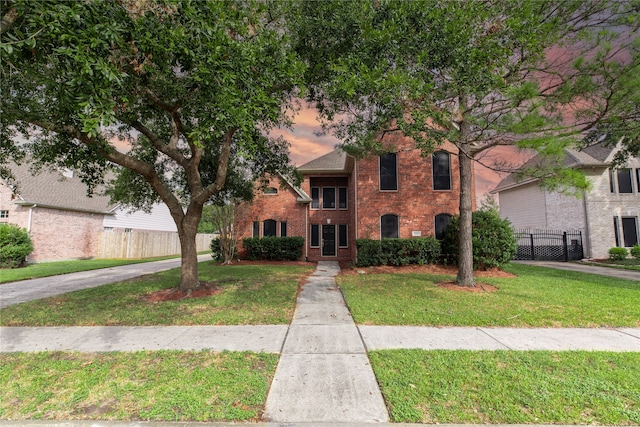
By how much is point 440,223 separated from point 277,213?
9035mm

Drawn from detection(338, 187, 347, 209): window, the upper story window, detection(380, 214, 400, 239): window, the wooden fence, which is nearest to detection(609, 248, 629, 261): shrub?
the upper story window

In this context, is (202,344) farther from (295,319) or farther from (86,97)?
(86,97)

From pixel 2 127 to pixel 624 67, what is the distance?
13714mm

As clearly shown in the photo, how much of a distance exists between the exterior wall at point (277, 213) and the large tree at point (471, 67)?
9408 mm

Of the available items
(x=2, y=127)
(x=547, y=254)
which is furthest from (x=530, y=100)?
(x=547, y=254)

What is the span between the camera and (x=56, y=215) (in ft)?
55.6

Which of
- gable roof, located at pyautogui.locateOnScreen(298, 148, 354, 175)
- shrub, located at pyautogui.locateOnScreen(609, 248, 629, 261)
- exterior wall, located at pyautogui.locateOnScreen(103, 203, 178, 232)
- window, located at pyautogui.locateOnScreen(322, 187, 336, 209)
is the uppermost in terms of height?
gable roof, located at pyautogui.locateOnScreen(298, 148, 354, 175)

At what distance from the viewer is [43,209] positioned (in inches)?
640

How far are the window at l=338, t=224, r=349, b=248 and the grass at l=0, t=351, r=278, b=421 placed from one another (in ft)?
47.2

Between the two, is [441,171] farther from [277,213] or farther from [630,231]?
[630,231]

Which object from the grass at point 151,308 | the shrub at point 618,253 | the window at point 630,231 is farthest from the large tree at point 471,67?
the window at point 630,231

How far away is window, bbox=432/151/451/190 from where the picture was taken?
47.0 ft

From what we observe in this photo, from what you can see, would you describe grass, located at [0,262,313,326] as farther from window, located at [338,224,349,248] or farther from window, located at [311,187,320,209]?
window, located at [311,187,320,209]

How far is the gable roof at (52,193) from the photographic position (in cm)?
1594
